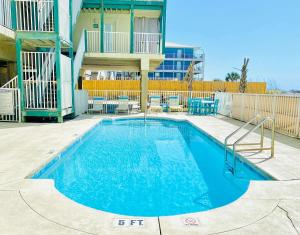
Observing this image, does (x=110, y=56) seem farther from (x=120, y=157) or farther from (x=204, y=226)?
(x=204, y=226)

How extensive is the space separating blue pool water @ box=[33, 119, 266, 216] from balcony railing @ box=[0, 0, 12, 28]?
593cm

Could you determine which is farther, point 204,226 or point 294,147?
point 294,147

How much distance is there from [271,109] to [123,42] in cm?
928

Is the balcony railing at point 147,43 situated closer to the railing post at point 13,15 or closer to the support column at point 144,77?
the support column at point 144,77

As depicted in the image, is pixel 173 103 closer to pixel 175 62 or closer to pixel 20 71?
pixel 20 71

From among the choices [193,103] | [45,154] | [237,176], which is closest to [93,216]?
[45,154]

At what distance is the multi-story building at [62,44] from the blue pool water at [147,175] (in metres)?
3.46

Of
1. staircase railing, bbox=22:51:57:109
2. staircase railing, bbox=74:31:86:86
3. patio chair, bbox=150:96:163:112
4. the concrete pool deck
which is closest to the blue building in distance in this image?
patio chair, bbox=150:96:163:112

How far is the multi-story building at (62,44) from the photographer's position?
10.2 m

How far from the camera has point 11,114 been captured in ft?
34.0

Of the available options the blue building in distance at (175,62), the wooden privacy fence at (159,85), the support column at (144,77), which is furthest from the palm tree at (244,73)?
the blue building in distance at (175,62)

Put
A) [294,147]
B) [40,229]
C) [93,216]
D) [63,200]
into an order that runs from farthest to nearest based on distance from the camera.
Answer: [294,147] → [63,200] → [93,216] → [40,229]

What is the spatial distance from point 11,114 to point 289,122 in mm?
11182

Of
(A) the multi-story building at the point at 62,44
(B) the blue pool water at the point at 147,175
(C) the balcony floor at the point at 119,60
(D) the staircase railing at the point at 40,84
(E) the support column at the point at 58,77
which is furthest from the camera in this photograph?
(C) the balcony floor at the point at 119,60
